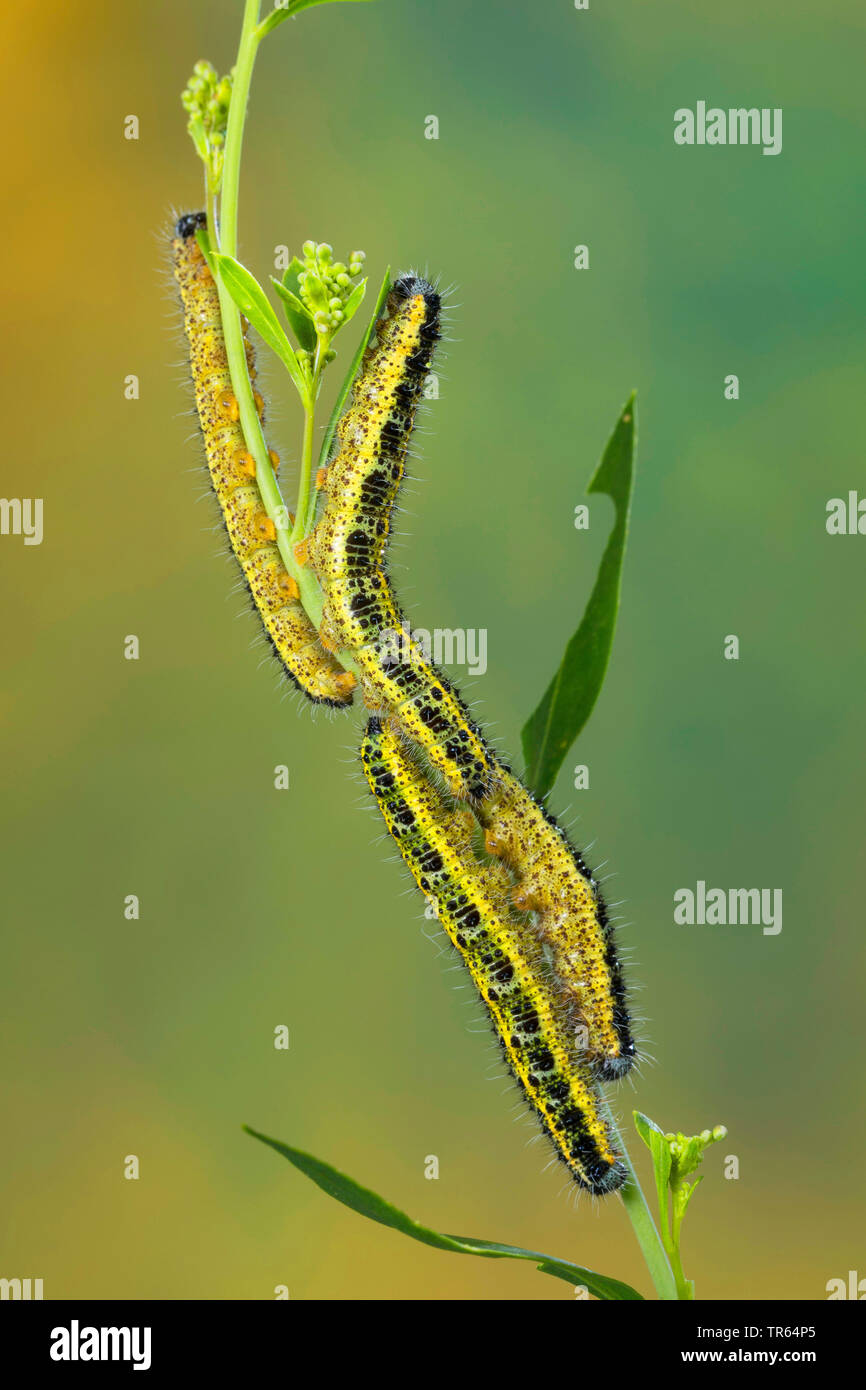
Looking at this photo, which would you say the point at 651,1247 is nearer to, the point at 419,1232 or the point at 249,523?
the point at 419,1232

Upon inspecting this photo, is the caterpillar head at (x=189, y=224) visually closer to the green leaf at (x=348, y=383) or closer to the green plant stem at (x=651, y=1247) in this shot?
the green leaf at (x=348, y=383)

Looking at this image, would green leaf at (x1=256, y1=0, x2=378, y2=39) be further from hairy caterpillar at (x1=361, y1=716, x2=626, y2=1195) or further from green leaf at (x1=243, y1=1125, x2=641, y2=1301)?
green leaf at (x1=243, y1=1125, x2=641, y2=1301)

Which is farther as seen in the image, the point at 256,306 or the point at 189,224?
the point at 189,224

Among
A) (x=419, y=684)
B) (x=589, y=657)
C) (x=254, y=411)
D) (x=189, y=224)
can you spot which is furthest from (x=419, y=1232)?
(x=189, y=224)

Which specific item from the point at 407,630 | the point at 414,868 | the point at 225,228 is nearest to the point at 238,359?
the point at 225,228

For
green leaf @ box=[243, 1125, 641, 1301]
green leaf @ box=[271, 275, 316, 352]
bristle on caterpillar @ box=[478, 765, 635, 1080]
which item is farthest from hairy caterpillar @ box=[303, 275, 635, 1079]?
green leaf @ box=[243, 1125, 641, 1301]

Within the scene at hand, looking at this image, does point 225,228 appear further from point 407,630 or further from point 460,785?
point 460,785
